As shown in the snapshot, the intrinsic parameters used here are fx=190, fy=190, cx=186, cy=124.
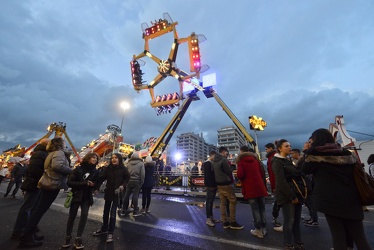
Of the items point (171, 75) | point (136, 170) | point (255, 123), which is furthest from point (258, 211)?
point (171, 75)

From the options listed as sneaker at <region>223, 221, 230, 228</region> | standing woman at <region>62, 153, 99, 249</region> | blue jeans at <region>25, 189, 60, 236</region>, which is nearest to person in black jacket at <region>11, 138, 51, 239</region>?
blue jeans at <region>25, 189, 60, 236</region>

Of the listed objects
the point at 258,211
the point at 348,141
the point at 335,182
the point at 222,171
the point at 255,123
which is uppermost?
the point at 255,123

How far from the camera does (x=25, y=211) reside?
3887mm

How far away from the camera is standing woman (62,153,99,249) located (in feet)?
11.1

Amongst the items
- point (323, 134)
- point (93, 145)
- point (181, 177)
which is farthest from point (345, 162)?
point (93, 145)

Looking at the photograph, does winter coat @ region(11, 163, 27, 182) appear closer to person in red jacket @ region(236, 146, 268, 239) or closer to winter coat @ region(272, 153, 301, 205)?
person in red jacket @ region(236, 146, 268, 239)

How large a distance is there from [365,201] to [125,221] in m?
5.13

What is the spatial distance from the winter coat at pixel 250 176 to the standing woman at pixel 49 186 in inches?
141

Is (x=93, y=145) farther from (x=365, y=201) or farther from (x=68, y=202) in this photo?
(x=365, y=201)

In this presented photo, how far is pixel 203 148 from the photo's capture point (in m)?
166

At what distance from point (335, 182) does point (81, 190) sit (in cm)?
396

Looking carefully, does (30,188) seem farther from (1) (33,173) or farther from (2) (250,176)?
(2) (250,176)

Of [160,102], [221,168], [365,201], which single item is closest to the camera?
[365,201]

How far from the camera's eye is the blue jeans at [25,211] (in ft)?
12.5
